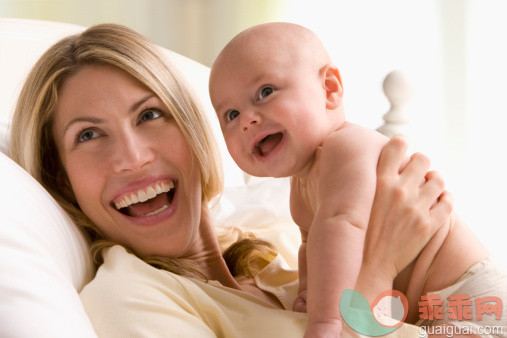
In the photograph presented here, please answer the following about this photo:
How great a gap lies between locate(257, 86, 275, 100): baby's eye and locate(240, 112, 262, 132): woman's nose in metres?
0.05

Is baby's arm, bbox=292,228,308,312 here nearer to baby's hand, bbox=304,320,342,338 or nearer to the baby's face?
the baby's face

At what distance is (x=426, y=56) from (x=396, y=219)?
92.9 inches

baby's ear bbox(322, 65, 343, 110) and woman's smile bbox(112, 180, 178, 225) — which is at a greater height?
baby's ear bbox(322, 65, 343, 110)

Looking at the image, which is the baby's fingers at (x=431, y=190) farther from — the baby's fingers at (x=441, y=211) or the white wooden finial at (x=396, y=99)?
the white wooden finial at (x=396, y=99)

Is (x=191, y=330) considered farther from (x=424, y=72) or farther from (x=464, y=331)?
(x=424, y=72)

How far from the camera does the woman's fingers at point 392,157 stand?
45.2 inches

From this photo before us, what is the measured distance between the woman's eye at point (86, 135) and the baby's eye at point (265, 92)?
1.50ft

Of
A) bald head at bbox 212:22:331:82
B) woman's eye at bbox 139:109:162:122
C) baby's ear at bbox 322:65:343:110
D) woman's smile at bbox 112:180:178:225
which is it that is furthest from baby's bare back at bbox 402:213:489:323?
woman's eye at bbox 139:109:162:122

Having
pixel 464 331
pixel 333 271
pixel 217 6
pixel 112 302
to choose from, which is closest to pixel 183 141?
pixel 112 302

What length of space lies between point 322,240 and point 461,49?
7.99 feet

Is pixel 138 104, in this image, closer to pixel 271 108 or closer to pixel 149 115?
pixel 149 115

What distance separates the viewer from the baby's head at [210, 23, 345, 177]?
121cm

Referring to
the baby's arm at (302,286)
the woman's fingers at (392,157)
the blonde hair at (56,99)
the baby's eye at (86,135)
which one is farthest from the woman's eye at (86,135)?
the woman's fingers at (392,157)

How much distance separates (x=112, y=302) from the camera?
1.07m
